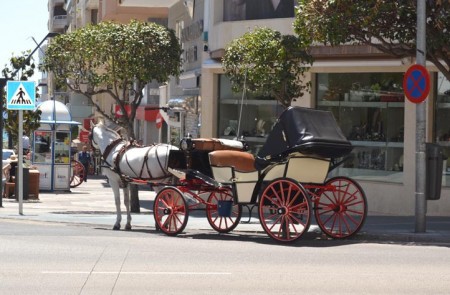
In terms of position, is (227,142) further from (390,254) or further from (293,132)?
(390,254)

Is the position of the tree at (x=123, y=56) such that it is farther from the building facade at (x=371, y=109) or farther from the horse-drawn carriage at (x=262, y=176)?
the horse-drawn carriage at (x=262, y=176)

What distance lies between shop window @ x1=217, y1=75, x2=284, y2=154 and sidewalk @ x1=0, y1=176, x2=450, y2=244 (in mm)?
3119

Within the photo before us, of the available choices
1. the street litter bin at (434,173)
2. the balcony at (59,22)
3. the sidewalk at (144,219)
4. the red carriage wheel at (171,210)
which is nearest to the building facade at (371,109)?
the sidewalk at (144,219)

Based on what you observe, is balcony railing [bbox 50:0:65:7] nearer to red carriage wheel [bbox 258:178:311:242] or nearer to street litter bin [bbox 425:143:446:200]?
street litter bin [bbox 425:143:446:200]

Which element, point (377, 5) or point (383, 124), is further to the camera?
point (383, 124)

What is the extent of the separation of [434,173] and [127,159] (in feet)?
18.4

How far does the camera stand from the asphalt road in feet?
38.0

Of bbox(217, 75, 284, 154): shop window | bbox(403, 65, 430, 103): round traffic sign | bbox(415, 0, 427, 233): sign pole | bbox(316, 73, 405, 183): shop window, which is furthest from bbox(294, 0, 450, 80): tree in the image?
bbox(217, 75, 284, 154): shop window

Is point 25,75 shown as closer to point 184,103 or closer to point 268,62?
point 184,103

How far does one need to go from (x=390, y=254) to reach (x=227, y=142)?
4.66m

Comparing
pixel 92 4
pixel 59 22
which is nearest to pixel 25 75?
pixel 92 4

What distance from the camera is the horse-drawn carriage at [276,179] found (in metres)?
17.1

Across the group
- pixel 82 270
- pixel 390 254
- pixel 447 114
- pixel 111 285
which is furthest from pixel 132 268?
pixel 447 114

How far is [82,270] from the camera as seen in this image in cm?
1294
